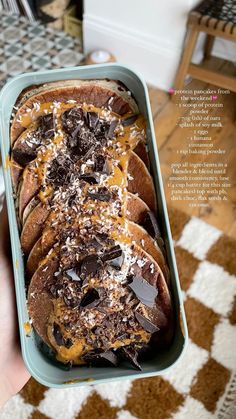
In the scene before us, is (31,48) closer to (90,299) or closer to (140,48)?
(140,48)

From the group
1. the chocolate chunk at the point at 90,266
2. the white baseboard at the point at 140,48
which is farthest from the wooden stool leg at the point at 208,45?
the chocolate chunk at the point at 90,266

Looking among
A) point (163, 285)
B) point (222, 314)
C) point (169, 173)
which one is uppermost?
point (163, 285)

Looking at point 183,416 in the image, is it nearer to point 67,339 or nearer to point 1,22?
point 67,339

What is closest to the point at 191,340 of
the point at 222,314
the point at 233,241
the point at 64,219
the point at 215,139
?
the point at 222,314

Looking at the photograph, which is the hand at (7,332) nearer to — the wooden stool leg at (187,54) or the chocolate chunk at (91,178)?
the chocolate chunk at (91,178)

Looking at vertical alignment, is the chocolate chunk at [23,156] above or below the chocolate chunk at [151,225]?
above

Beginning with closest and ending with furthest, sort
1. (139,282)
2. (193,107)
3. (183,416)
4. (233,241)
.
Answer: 1. (139,282)
2. (193,107)
3. (183,416)
4. (233,241)

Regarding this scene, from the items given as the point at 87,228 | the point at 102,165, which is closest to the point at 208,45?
the point at 102,165
